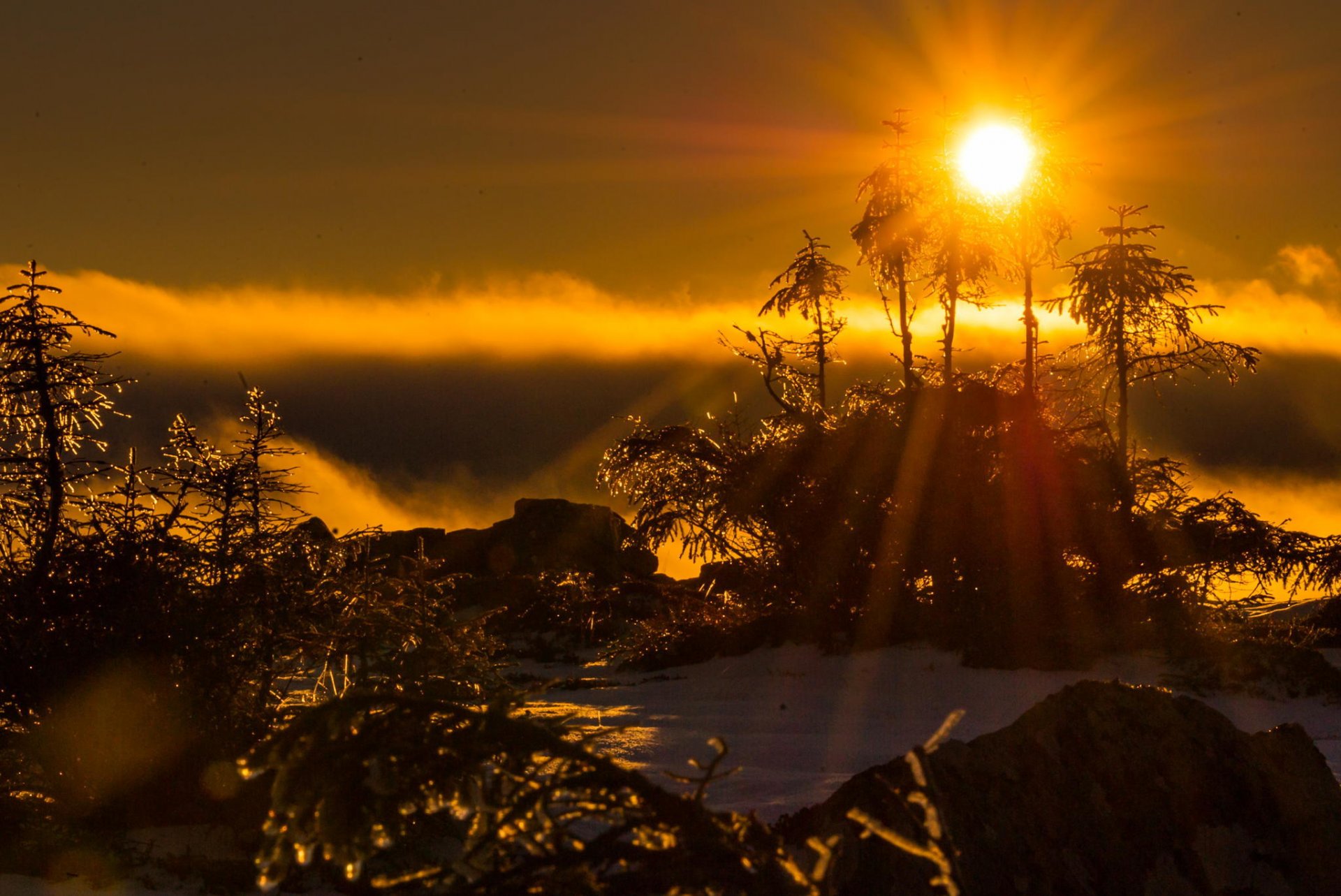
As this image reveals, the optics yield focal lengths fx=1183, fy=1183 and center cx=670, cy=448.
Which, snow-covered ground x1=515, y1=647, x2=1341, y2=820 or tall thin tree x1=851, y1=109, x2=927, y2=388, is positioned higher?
tall thin tree x1=851, y1=109, x2=927, y2=388

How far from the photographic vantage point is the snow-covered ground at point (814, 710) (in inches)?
381

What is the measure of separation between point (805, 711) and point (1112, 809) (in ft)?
31.1

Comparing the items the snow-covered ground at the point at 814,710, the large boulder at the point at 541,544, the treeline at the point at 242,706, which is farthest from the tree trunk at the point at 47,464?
the large boulder at the point at 541,544

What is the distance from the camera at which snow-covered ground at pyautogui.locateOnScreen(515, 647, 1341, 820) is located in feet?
31.7

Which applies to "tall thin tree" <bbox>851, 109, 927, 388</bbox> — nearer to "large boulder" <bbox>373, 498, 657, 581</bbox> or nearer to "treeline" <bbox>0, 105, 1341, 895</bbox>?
"treeline" <bbox>0, 105, 1341, 895</bbox>

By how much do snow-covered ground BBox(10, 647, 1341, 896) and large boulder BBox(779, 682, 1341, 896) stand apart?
8.06 feet

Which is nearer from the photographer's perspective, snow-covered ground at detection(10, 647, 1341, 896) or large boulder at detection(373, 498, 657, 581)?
snow-covered ground at detection(10, 647, 1341, 896)

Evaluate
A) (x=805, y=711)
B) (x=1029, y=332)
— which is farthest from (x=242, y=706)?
(x=1029, y=332)

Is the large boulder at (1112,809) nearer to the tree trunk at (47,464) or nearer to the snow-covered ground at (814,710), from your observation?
the snow-covered ground at (814,710)

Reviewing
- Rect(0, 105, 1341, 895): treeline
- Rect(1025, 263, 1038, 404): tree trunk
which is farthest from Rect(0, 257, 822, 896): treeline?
Rect(1025, 263, 1038, 404): tree trunk

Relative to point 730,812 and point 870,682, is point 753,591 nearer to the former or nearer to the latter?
point 870,682

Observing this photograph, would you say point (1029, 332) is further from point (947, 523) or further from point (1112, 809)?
point (1112, 809)

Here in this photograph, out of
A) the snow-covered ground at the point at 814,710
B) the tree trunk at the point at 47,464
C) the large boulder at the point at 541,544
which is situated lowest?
the snow-covered ground at the point at 814,710

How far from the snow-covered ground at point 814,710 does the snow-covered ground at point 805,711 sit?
25 mm
